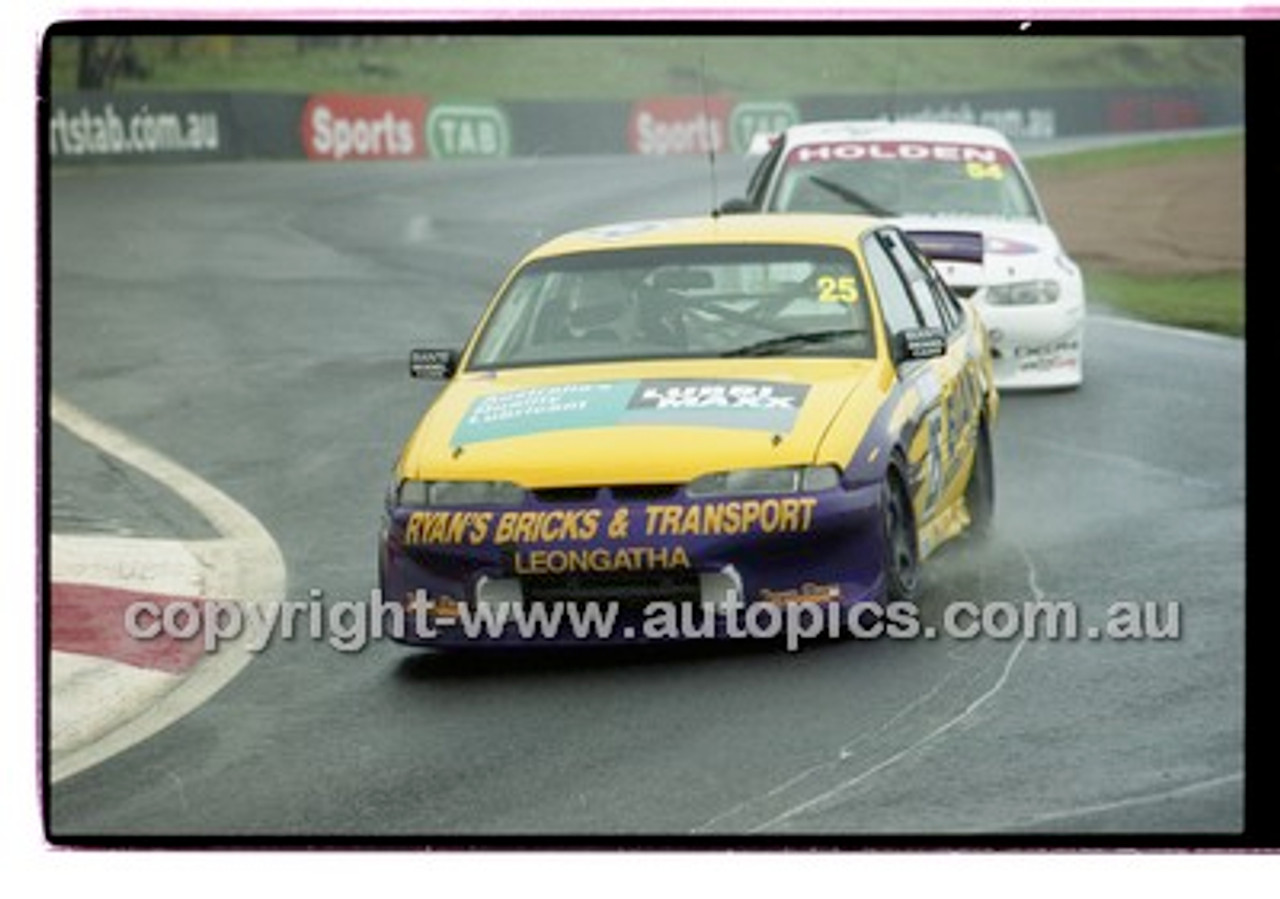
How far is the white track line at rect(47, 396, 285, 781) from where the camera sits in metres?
5.75

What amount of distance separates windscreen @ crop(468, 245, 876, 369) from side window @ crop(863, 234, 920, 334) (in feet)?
0.37

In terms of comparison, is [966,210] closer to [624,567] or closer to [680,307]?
[680,307]

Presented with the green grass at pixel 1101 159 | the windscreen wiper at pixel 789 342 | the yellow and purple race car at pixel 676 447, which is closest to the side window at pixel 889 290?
the yellow and purple race car at pixel 676 447

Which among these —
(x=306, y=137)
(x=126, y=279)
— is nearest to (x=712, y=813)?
(x=126, y=279)

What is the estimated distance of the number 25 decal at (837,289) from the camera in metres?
7.86

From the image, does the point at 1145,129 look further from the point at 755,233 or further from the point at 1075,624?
the point at 1075,624

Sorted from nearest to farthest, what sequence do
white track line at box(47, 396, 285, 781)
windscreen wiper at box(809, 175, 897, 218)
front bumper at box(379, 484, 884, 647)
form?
white track line at box(47, 396, 285, 781)
front bumper at box(379, 484, 884, 647)
windscreen wiper at box(809, 175, 897, 218)

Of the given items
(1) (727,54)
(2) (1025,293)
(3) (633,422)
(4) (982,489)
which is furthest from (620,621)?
(2) (1025,293)

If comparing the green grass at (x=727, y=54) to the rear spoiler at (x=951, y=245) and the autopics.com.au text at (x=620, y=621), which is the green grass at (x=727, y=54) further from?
the rear spoiler at (x=951, y=245)

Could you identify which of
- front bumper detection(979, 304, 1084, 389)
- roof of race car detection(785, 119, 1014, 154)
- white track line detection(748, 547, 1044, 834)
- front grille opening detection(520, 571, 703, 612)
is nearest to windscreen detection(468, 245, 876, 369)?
front grille opening detection(520, 571, 703, 612)

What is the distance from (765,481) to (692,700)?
0.79 metres

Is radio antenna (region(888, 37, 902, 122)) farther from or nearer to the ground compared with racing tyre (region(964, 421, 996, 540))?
farther from the ground

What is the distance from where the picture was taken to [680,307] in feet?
24.6

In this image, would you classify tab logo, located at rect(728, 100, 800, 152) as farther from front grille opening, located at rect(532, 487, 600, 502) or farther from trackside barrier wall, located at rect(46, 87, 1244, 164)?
front grille opening, located at rect(532, 487, 600, 502)
